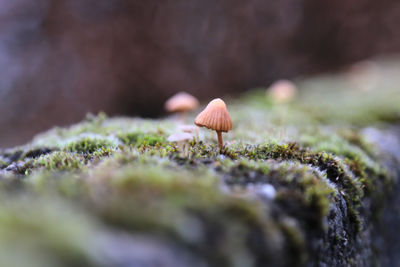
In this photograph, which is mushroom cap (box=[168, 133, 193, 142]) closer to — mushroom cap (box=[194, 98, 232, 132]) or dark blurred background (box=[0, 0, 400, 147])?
mushroom cap (box=[194, 98, 232, 132])

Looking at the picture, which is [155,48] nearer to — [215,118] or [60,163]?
[215,118]

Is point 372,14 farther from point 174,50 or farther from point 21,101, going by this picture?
point 21,101

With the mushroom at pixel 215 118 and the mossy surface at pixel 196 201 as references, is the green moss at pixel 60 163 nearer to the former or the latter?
the mossy surface at pixel 196 201

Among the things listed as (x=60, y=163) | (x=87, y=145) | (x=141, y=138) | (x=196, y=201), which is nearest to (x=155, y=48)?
(x=141, y=138)

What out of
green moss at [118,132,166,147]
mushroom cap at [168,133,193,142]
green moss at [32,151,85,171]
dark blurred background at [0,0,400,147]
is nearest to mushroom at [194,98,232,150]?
mushroom cap at [168,133,193,142]

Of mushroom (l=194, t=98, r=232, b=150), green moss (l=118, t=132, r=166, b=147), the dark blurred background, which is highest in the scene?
the dark blurred background

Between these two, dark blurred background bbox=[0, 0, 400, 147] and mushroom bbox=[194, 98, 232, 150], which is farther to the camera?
dark blurred background bbox=[0, 0, 400, 147]
